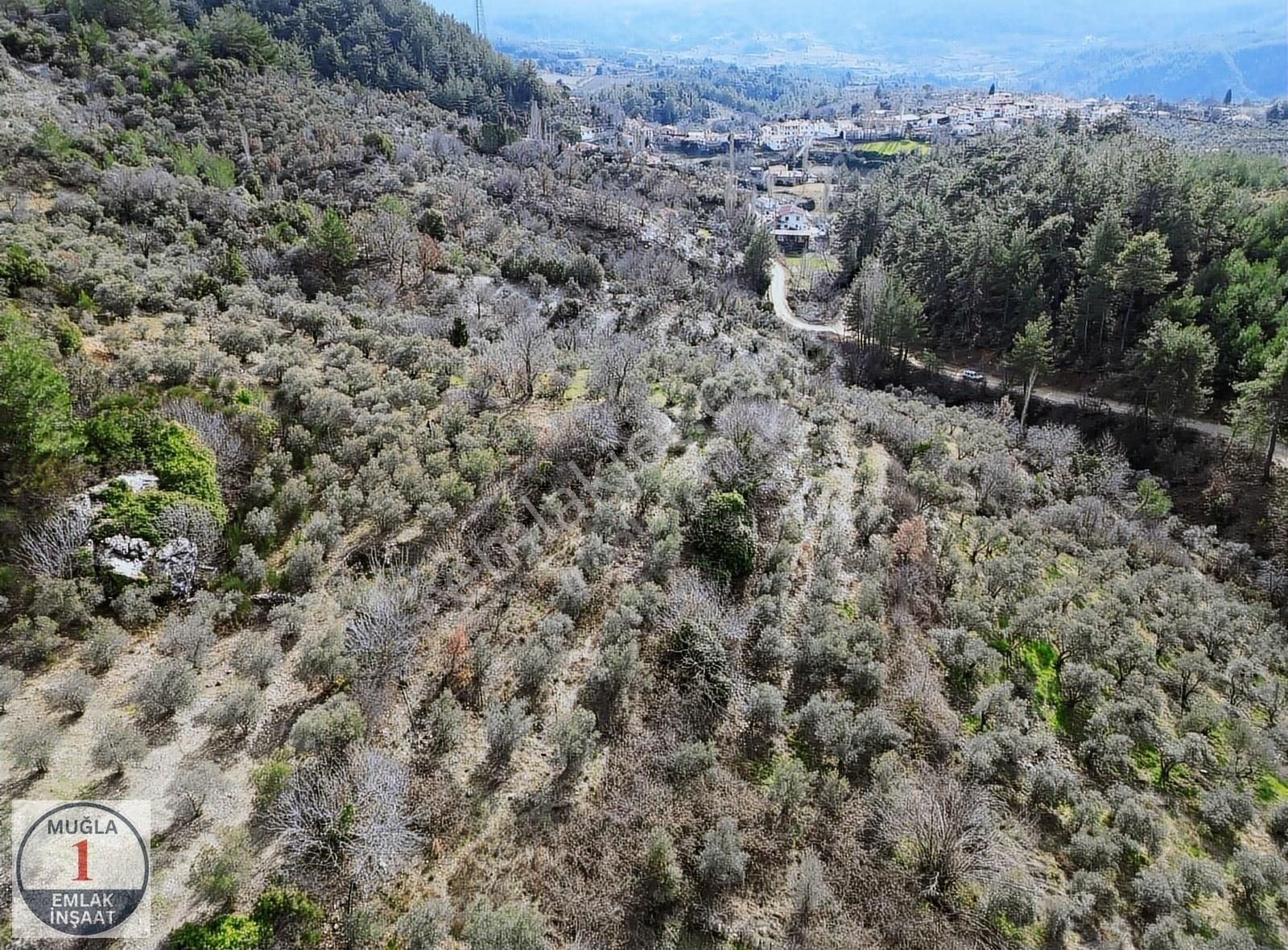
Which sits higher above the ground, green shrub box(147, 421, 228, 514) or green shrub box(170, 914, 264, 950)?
green shrub box(147, 421, 228, 514)

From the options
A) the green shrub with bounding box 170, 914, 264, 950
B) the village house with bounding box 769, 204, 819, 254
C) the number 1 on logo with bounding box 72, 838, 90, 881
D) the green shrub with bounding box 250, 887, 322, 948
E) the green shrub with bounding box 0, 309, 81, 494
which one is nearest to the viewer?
the green shrub with bounding box 170, 914, 264, 950

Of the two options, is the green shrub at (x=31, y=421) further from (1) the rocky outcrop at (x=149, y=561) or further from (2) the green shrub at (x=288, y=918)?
(2) the green shrub at (x=288, y=918)

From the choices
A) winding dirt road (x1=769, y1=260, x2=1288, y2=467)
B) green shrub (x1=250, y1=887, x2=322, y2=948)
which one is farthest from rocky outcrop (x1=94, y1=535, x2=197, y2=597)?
winding dirt road (x1=769, y1=260, x2=1288, y2=467)

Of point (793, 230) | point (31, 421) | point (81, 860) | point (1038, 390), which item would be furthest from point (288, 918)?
Answer: point (793, 230)

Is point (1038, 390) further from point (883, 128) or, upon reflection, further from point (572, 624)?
point (883, 128)

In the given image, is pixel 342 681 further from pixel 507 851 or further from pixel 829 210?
pixel 829 210

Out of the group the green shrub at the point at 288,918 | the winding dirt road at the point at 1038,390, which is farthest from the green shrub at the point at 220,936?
the winding dirt road at the point at 1038,390

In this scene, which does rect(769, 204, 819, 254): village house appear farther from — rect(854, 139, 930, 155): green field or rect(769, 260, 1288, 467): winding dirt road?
rect(854, 139, 930, 155): green field
